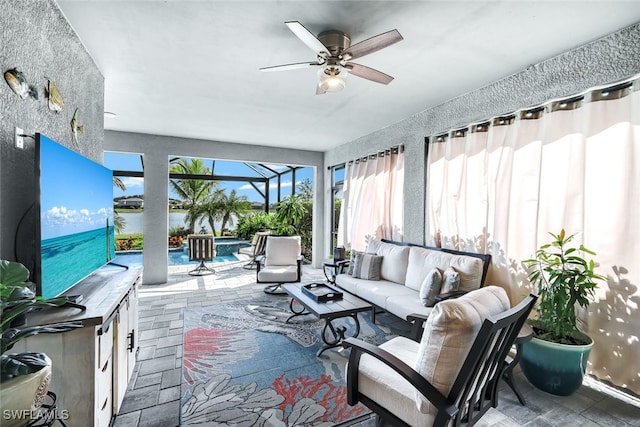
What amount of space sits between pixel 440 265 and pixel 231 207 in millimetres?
8361

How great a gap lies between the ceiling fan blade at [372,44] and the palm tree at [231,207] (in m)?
8.79

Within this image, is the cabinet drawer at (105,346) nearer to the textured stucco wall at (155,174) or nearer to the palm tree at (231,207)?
the textured stucco wall at (155,174)

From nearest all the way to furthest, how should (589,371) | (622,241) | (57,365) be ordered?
(57,365), (622,241), (589,371)

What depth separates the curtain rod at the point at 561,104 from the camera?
2.19m

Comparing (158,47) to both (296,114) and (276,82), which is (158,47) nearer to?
(276,82)

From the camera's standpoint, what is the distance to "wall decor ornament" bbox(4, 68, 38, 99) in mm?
1454

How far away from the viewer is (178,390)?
2223 mm

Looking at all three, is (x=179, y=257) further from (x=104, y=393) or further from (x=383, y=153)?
(x=104, y=393)

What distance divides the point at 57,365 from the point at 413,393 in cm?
173

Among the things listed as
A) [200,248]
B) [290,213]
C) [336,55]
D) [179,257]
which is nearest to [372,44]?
[336,55]

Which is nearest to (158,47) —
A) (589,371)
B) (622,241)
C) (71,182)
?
(71,182)

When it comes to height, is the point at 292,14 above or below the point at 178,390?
above

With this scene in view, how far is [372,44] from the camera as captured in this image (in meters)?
1.96

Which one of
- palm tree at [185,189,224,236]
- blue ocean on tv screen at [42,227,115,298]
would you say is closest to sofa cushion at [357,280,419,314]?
blue ocean on tv screen at [42,227,115,298]
